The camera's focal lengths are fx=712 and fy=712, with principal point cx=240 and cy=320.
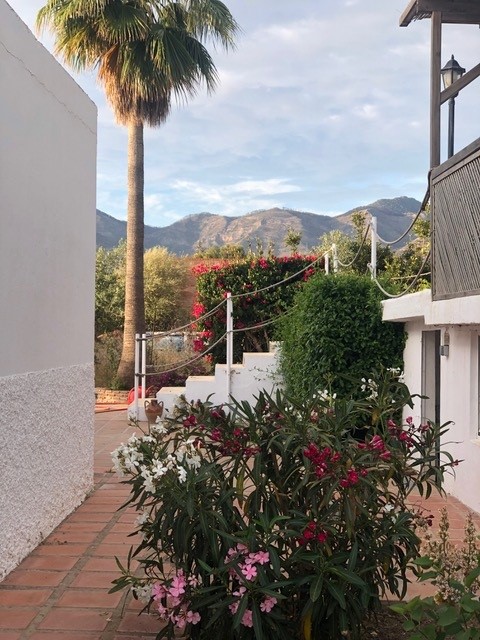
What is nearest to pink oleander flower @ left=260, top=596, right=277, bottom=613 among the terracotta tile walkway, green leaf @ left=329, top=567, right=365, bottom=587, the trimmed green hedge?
green leaf @ left=329, top=567, right=365, bottom=587

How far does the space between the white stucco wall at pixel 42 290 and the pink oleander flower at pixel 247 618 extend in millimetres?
2292

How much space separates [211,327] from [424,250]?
806 cm

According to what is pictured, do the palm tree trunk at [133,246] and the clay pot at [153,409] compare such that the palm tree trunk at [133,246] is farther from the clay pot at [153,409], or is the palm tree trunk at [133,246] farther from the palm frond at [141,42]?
the clay pot at [153,409]

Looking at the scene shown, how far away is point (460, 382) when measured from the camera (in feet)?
23.8

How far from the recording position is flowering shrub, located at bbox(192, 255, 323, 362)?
519 inches

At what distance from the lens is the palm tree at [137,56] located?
47.8ft

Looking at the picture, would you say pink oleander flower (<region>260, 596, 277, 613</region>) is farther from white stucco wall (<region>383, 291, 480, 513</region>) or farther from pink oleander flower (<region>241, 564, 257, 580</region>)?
white stucco wall (<region>383, 291, 480, 513</region>)

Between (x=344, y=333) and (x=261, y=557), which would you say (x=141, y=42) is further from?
(x=261, y=557)

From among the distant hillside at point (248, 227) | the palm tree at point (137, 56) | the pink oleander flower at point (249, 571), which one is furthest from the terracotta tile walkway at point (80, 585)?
the distant hillside at point (248, 227)

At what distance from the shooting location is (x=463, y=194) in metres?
6.24

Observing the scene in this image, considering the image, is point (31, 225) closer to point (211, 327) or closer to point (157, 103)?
point (211, 327)

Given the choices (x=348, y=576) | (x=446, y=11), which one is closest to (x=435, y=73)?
(x=446, y=11)

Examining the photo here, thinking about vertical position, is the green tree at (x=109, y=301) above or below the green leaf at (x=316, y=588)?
above

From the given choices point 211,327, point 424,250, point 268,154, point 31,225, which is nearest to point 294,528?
point 31,225
